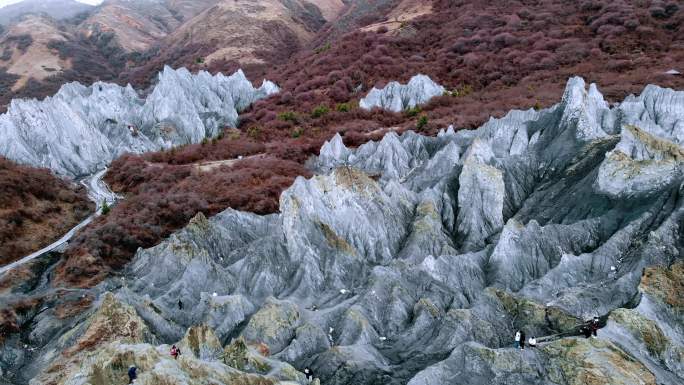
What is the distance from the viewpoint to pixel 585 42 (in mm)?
109625

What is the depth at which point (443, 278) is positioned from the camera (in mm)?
32156

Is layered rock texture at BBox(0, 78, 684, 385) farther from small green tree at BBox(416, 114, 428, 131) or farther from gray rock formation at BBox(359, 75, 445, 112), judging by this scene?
gray rock formation at BBox(359, 75, 445, 112)

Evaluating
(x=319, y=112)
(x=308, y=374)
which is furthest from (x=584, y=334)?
(x=319, y=112)

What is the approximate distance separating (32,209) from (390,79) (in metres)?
80.4

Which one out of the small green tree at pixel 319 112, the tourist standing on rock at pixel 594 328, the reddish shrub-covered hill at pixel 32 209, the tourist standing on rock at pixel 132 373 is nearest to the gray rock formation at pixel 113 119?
the reddish shrub-covered hill at pixel 32 209

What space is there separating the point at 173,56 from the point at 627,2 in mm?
143663

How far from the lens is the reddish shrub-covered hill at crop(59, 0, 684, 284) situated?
186ft

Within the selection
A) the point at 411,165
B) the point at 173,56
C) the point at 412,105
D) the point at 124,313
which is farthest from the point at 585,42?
the point at 173,56

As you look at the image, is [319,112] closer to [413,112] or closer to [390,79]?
[413,112]

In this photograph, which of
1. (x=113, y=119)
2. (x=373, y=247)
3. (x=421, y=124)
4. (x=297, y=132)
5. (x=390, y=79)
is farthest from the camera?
(x=390, y=79)

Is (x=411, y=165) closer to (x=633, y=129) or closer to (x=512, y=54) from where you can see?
(x=633, y=129)

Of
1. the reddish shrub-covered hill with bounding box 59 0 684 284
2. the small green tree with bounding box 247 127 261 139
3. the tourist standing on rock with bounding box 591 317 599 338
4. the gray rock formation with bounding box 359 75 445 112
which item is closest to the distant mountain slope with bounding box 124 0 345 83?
the reddish shrub-covered hill with bounding box 59 0 684 284

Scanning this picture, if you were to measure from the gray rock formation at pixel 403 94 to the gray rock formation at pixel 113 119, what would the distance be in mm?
31176

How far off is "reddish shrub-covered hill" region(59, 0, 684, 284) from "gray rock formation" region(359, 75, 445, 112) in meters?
4.06
